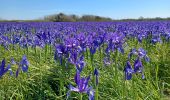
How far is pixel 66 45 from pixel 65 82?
0.62 meters

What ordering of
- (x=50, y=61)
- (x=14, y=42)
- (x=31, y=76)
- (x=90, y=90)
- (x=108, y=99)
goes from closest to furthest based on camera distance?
(x=90, y=90)
(x=108, y=99)
(x=31, y=76)
(x=50, y=61)
(x=14, y=42)

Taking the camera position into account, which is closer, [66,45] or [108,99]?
[66,45]

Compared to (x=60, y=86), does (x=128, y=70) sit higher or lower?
higher

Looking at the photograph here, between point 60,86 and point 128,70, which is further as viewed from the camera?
point 60,86

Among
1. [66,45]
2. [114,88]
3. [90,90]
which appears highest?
[66,45]

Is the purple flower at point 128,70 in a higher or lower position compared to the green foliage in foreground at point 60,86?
higher

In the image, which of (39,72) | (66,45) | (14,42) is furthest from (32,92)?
(14,42)

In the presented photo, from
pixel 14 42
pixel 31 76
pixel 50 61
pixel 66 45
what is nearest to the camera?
pixel 66 45

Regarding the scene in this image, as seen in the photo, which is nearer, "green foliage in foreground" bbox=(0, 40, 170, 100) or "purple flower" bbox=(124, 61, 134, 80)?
"purple flower" bbox=(124, 61, 134, 80)

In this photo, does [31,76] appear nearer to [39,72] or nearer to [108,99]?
[39,72]

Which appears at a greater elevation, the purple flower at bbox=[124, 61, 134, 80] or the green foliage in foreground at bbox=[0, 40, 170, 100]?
the purple flower at bbox=[124, 61, 134, 80]

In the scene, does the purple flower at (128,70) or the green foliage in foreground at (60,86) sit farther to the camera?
the green foliage in foreground at (60,86)

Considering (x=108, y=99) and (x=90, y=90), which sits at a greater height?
(x=90, y=90)

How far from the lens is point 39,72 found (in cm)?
414
